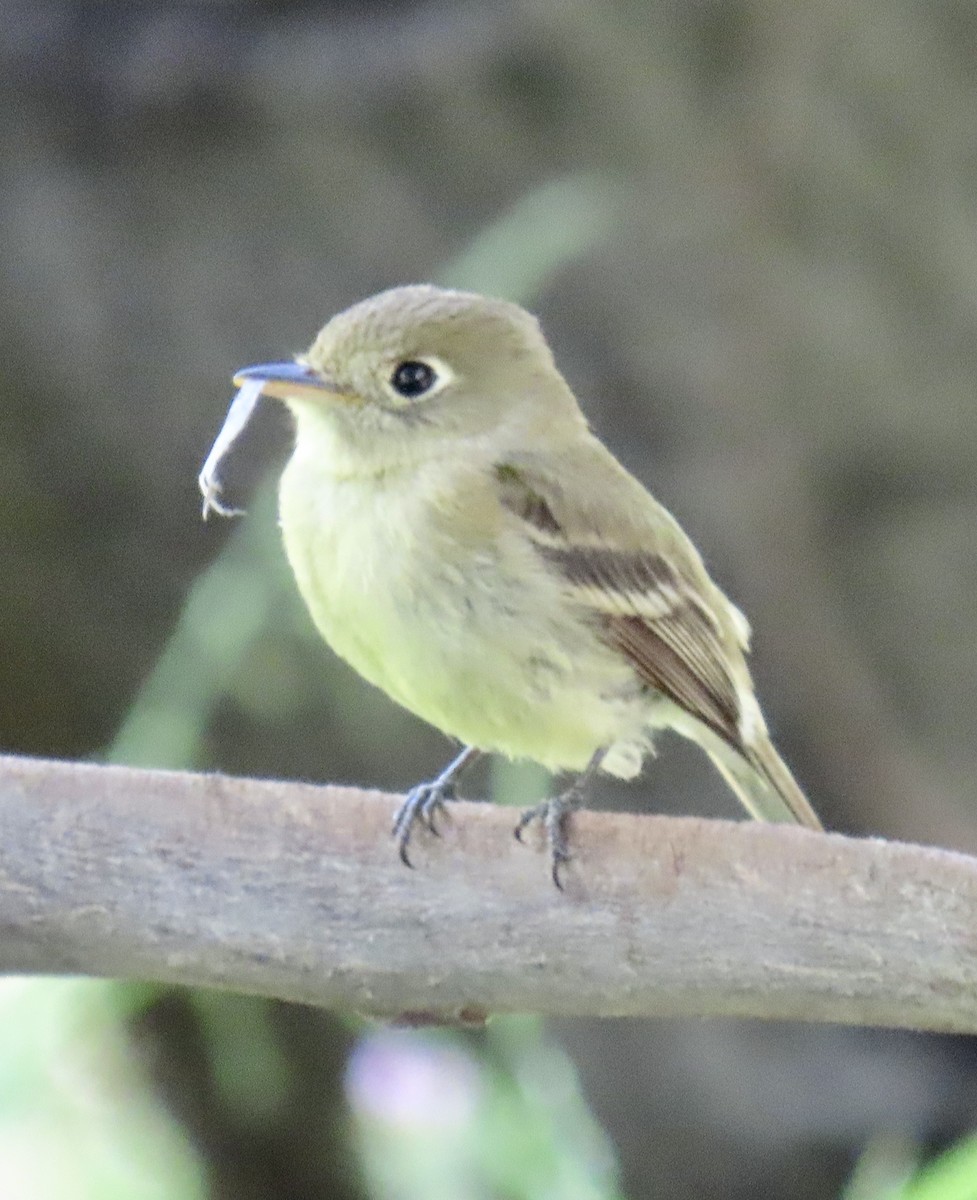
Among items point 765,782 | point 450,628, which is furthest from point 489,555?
point 765,782

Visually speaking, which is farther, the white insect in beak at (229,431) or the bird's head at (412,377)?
the bird's head at (412,377)

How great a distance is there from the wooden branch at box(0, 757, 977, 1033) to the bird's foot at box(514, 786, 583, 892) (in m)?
0.02

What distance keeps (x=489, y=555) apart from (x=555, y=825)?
1.55 ft

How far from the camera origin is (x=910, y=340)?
3.44 metres

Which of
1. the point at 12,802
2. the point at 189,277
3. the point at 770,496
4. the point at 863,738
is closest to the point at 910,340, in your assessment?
the point at 770,496

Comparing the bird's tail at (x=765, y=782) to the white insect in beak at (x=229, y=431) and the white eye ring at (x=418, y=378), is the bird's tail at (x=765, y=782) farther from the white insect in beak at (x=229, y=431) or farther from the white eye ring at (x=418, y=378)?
the white insect in beak at (x=229, y=431)

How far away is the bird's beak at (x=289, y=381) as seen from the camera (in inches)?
81.3

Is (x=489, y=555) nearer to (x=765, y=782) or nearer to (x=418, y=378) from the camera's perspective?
(x=418, y=378)

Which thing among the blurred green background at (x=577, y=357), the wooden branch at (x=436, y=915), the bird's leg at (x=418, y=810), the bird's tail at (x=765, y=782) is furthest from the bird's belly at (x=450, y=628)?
the blurred green background at (x=577, y=357)

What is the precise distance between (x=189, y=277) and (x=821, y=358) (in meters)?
1.19

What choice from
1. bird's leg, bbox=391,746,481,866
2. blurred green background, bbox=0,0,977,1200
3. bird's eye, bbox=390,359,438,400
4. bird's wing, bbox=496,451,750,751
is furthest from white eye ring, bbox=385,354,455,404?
blurred green background, bbox=0,0,977,1200

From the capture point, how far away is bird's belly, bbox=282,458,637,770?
202cm

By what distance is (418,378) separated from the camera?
228cm

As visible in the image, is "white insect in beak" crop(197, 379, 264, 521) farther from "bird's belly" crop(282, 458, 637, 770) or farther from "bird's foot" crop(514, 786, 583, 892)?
"bird's foot" crop(514, 786, 583, 892)
